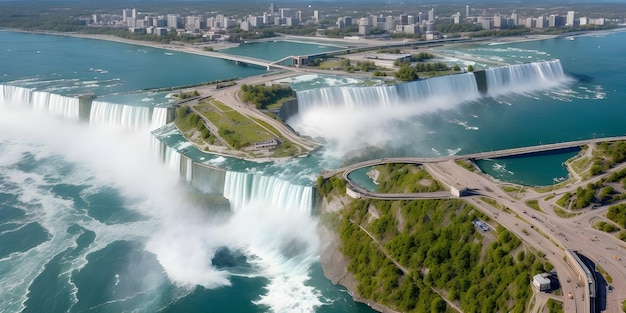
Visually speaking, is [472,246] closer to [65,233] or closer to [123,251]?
[123,251]

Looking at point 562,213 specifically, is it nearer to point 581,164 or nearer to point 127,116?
point 581,164

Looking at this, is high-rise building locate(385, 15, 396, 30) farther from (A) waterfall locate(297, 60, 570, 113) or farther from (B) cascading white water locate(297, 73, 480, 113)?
(B) cascading white water locate(297, 73, 480, 113)

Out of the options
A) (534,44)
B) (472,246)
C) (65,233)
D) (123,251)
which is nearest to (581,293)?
(472,246)

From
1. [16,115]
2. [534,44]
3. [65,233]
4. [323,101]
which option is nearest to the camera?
[65,233]

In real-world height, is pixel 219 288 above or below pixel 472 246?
below

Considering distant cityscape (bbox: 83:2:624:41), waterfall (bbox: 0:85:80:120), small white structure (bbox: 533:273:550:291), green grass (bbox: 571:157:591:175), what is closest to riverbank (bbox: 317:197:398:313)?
small white structure (bbox: 533:273:550:291)

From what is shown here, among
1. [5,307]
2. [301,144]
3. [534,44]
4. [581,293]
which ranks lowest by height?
[5,307]

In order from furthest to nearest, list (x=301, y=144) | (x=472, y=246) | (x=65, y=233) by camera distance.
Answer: (x=301, y=144)
(x=65, y=233)
(x=472, y=246)

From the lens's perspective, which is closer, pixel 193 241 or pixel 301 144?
pixel 193 241
